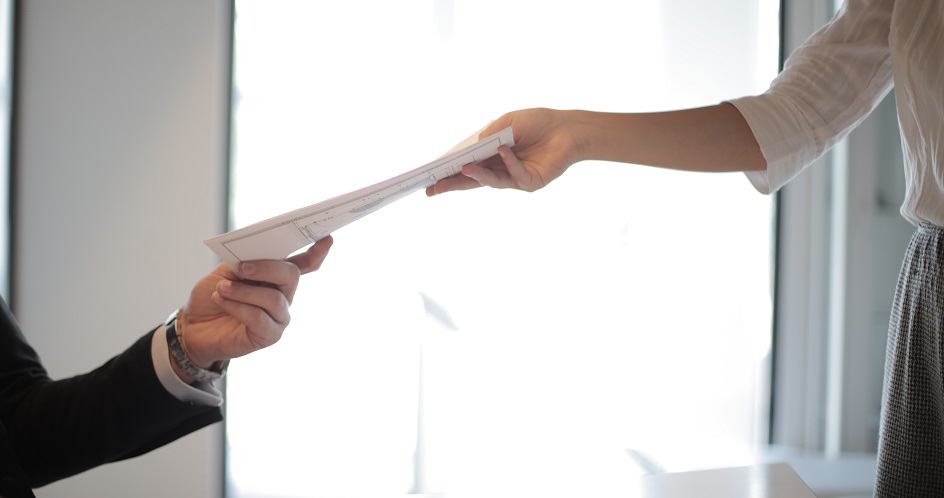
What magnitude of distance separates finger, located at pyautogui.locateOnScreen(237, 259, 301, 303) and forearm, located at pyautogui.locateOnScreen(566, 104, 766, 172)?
45 centimetres

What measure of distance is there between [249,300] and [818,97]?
0.80m

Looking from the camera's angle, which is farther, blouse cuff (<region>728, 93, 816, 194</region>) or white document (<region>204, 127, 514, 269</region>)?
blouse cuff (<region>728, 93, 816, 194</region>)

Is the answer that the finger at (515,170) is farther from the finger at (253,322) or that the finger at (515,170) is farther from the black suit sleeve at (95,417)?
the black suit sleeve at (95,417)

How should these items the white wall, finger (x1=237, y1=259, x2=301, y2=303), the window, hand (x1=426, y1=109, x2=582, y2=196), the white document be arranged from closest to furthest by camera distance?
1. the white document
2. finger (x1=237, y1=259, x2=301, y2=303)
3. hand (x1=426, y1=109, x2=582, y2=196)
4. the white wall
5. the window

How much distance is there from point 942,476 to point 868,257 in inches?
85.8

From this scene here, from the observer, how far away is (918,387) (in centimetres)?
70

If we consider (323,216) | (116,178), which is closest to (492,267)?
(116,178)

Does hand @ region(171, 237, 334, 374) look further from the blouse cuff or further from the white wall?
the white wall

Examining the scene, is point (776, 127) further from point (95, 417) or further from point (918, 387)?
point (95, 417)

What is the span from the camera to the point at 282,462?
238 centimetres

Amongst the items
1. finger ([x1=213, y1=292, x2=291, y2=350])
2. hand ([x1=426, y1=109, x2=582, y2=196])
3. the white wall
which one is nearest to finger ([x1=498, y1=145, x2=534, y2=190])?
hand ([x1=426, y1=109, x2=582, y2=196])

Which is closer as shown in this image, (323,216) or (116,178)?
(323,216)

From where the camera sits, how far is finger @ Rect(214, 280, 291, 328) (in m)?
0.85

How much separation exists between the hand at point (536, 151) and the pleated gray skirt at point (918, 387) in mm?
448
